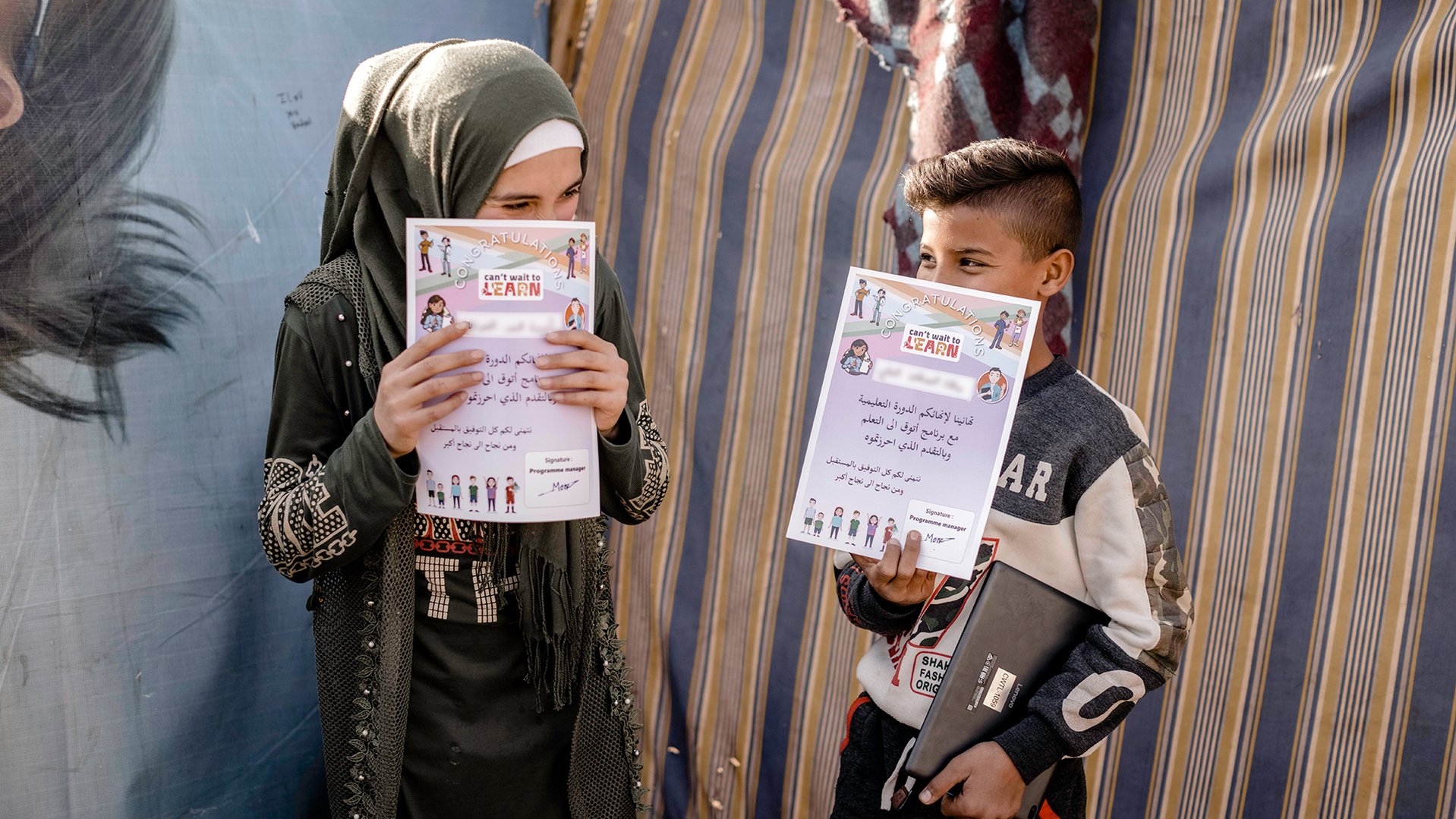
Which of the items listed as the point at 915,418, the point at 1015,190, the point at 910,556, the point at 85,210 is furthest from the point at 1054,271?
the point at 85,210

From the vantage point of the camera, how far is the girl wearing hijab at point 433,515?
1.46 meters

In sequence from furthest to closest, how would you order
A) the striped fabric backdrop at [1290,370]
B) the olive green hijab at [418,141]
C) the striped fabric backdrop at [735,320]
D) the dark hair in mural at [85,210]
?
the striped fabric backdrop at [735,320] < the dark hair in mural at [85,210] < the striped fabric backdrop at [1290,370] < the olive green hijab at [418,141]

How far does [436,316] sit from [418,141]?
0.95 ft

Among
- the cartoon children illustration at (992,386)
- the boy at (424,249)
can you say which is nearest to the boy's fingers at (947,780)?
the cartoon children illustration at (992,386)

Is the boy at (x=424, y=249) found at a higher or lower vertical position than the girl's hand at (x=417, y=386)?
higher

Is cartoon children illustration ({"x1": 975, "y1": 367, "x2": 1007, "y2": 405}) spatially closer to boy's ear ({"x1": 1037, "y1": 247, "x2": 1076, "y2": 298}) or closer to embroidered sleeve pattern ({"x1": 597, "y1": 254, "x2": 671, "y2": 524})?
boy's ear ({"x1": 1037, "y1": 247, "x2": 1076, "y2": 298})

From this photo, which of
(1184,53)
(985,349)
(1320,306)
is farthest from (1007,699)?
(1184,53)

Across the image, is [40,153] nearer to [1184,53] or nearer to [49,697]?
[49,697]

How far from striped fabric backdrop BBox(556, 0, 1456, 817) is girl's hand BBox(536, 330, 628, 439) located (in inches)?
44.1

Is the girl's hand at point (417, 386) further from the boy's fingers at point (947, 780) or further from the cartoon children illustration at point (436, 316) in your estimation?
the boy's fingers at point (947, 780)

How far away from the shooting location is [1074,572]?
1.56m

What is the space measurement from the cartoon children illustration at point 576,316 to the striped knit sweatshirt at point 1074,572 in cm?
58

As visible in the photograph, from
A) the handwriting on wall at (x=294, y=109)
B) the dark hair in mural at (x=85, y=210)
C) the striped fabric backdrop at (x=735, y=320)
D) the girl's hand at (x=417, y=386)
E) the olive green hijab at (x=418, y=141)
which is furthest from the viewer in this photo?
the striped fabric backdrop at (x=735, y=320)

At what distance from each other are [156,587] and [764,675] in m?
1.36
